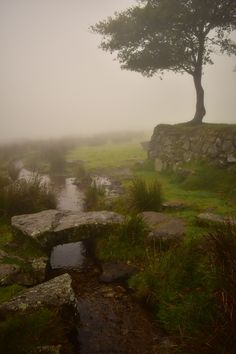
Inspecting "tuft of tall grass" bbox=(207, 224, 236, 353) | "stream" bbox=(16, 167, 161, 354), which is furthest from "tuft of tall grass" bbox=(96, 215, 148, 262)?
"tuft of tall grass" bbox=(207, 224, 236, 353)

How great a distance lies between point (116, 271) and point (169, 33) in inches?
516

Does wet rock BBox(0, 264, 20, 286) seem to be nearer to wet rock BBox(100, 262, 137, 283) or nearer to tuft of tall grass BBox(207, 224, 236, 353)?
wet rock BBox(100, 262, 137, 283)

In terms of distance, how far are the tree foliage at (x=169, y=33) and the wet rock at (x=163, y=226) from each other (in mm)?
9964

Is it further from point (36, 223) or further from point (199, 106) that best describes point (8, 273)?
point (199, 106)

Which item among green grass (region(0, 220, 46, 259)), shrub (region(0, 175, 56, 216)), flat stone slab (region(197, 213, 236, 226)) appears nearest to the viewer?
green grass (region(0, 220, 46, 259))

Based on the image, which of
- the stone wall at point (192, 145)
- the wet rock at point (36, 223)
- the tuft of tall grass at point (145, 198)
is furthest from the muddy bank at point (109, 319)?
the stone wall at point (192, 145)

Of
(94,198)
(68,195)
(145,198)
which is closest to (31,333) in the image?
(145,198)

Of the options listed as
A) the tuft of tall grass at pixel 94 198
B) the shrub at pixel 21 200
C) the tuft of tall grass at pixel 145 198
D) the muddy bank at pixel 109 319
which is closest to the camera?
the muddy bank at pixel 109 319

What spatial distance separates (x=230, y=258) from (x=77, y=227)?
363 centimetres

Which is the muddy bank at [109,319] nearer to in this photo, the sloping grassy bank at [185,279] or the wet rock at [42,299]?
the sloping grassy bank at [185,279]

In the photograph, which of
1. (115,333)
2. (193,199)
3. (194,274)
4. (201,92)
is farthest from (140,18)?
(115,333)

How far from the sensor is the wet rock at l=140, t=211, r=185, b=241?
21.6ft

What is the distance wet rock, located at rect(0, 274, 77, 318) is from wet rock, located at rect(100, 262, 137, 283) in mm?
1040

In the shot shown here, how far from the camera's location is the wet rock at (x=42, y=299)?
4.21 meters
